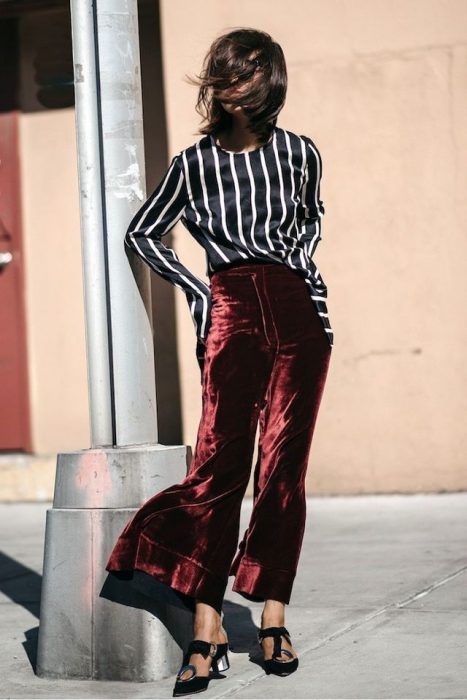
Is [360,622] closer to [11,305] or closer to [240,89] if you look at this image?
[240,89]

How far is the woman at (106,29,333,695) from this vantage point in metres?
3.94

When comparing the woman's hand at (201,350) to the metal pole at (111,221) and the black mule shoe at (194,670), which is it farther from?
the black mule shoe at (194,670)

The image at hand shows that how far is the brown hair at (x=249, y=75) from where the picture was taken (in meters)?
3.94

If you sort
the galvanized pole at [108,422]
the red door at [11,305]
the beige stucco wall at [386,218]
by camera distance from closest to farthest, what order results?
the galvanized pole at [108,422] < the beige stucco wall at [386,218] < the red door at [11,305]

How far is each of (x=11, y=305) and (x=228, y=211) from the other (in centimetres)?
A: 553

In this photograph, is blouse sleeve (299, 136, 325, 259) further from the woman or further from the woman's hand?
the woman's hand

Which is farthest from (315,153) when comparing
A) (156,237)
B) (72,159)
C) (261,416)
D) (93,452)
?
(72,159)

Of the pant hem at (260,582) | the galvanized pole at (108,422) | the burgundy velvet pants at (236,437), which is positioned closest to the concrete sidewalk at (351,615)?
the galvanized pole at (108,422)

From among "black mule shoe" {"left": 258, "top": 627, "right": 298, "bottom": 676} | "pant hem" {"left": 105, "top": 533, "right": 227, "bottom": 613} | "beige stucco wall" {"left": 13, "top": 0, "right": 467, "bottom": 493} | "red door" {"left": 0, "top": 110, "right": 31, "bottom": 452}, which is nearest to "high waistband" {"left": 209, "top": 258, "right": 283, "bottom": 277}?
"pant hem" {"left": 105, "top": 533, "right": 227, "bottom": 613}

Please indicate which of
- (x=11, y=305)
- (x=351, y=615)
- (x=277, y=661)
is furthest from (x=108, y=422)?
(x=11, y=305)

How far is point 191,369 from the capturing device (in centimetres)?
855

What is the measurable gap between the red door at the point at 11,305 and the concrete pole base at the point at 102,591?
5.05 meters

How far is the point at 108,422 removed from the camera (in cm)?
432

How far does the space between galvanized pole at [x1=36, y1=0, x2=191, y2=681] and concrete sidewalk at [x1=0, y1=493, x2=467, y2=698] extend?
13 centimetres
